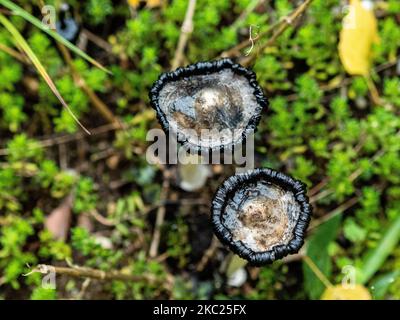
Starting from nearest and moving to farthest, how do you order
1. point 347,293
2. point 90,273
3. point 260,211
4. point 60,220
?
point 260,211
point 90,273
point 347,293
point 60,220

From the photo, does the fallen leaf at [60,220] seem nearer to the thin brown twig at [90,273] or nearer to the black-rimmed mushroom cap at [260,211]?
the thin brown twig at [90,273]

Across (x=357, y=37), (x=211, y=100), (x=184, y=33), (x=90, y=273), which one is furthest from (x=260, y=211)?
(x=357, y=37)

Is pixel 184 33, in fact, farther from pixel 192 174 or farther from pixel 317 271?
pixel 317 271

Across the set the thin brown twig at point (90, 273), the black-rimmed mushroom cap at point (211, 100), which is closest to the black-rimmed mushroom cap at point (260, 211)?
the black-rimmed mushroom cap at point (211, 100)

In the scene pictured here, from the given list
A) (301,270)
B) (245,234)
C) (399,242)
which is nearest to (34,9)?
(245,234)

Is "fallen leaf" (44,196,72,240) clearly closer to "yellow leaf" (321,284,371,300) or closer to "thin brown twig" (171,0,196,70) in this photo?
"thin brown twig" (171,0,196,70)

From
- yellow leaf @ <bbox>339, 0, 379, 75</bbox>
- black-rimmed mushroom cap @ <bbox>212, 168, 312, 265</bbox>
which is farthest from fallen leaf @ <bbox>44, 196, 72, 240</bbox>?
yellow leaf @ <bbox>339, 0, 379, 75</bbox>

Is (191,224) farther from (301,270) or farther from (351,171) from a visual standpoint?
(351,171)
